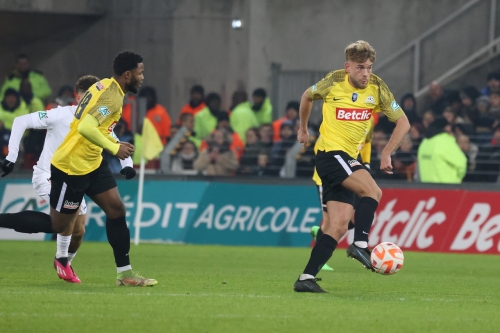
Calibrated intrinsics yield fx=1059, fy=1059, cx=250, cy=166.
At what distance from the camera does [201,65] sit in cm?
2309

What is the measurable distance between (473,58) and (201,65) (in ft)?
19.6

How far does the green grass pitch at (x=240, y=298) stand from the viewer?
7160mm

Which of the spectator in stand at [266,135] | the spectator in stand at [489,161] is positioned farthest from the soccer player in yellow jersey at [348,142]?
the spectator in stand at [266,135]

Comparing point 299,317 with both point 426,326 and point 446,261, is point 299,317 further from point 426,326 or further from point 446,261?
point 446,261

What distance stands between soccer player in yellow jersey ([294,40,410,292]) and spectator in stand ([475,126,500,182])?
8.58m

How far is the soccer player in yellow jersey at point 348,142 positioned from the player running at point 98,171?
5.34 ft

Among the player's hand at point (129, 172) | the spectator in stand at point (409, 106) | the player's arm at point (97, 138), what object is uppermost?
the player's arm at point (97, 138)

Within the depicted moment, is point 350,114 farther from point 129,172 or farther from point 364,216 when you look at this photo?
point 129,172

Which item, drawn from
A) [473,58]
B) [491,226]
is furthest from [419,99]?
[491,226]

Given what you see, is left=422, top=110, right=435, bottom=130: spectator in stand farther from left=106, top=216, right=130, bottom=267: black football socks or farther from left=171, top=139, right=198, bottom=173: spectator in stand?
left=106, top=216, right=130, bottom=267: black football socks

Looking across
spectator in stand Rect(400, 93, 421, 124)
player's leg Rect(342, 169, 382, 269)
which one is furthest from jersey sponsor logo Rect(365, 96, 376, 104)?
spectator in stand Rect(400, 93, 421, 124)

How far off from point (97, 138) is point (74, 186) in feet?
2.78

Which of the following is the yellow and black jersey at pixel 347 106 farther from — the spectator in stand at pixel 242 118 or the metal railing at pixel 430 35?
the metal railing at pixel 430 35

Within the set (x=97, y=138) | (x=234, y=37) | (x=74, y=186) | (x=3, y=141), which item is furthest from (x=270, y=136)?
(x=97, y=138)
